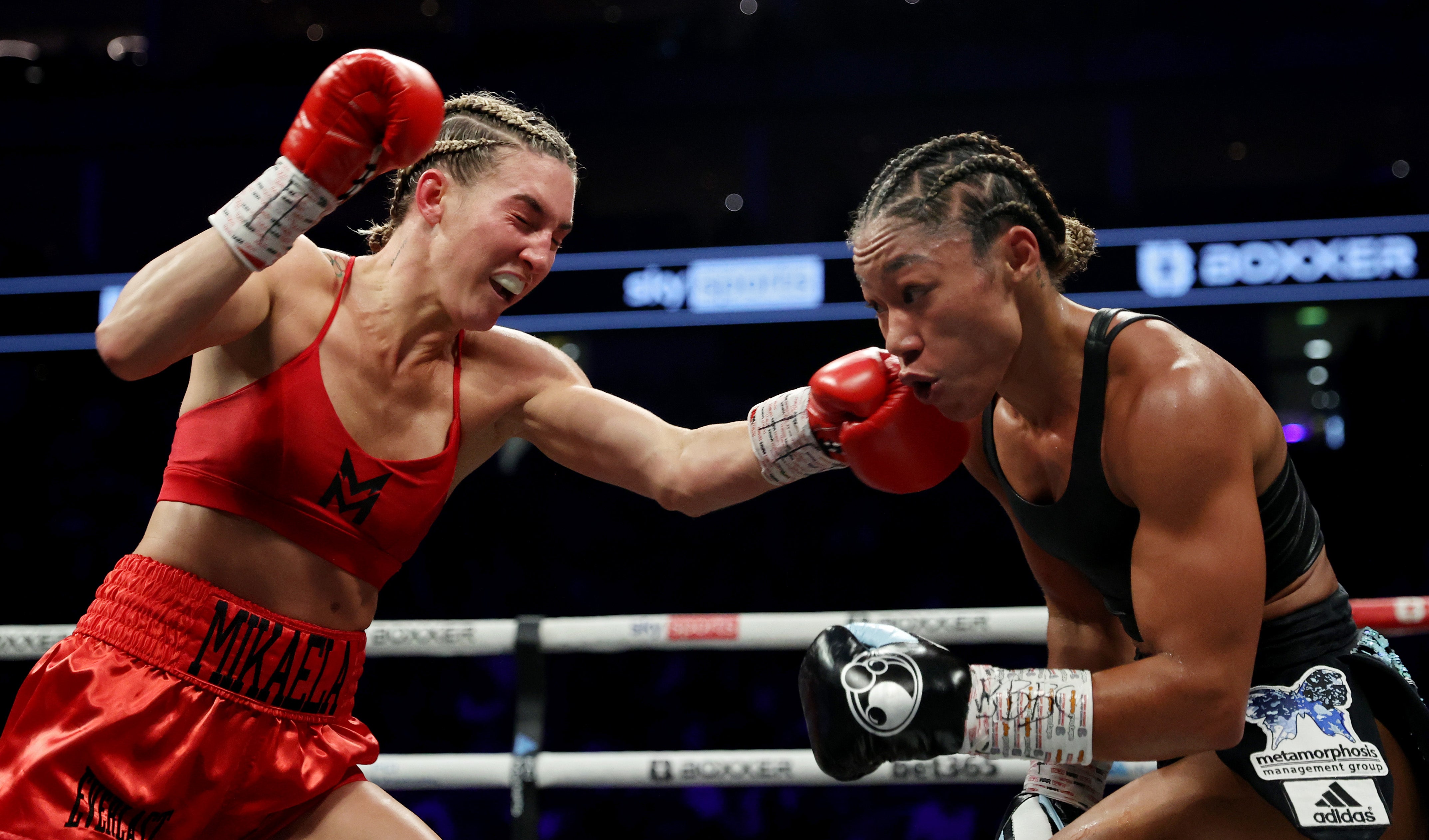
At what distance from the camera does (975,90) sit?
17.4 feet

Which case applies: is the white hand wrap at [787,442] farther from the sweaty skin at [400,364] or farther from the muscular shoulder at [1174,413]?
the muscular shoulder at [1174,413]

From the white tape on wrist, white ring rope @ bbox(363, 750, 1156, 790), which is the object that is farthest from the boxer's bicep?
white ring rope @ bbox(363, 750, 1156, 790)

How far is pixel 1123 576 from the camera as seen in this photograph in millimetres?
1679

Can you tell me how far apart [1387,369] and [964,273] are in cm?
454

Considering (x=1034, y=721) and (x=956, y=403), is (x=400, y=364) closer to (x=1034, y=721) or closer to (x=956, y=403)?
(x=956, y=403)

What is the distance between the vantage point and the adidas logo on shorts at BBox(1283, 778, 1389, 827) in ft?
4.93

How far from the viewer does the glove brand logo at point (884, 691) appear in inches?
55.9

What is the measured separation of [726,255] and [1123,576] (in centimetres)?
376

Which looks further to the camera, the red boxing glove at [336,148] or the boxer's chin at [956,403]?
the boxer's chin at [956,403]

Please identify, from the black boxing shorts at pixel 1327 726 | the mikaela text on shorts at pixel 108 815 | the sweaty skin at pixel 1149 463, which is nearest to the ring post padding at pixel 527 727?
the mikaela text on shorts at pixel 108 815

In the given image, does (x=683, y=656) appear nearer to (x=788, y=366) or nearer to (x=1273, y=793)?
(x=788, y=366)

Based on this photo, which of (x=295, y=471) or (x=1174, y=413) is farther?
(x=295, y=471)

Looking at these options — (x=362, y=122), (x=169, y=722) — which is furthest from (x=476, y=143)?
(x=169, y=722)

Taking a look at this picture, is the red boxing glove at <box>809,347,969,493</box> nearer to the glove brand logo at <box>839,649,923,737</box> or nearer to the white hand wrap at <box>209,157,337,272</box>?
the glove brand logo at <box>839,649,923,737</box>
